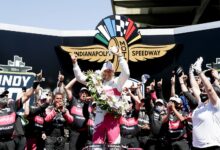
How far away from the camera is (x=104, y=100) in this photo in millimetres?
6852

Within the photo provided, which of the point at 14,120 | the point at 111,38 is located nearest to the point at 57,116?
the point at 14,120

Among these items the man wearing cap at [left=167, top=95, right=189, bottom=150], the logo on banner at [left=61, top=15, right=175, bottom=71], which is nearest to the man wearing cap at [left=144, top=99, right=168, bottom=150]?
the man wearing cap at [left=167, top=95, right=189, bottom=150]

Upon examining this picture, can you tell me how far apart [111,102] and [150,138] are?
3797 mm

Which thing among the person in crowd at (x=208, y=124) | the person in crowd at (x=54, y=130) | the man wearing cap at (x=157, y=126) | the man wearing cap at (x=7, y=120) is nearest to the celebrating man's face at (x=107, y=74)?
the person in crowd at (x=208, y=124)

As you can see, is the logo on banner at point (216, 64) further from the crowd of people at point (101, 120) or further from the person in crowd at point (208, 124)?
the person in crowd at point (208, 124)

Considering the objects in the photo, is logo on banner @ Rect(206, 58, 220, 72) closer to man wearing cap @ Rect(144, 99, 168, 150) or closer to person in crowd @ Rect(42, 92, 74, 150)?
man wearing cap @ Rect(144, 99, 168, 150)

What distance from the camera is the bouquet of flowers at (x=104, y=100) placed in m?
6.86

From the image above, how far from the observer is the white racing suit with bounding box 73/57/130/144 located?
6.93m

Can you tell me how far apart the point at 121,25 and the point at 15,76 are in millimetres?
3794

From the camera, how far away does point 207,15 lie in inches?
1259

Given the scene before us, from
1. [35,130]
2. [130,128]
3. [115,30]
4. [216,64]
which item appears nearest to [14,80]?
[35,130]

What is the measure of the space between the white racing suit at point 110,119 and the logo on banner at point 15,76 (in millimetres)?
6698

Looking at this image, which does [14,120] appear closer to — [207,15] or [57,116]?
[57,116]

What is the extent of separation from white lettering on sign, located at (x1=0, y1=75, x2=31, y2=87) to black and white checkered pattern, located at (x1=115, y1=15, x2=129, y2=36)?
3248 mm
